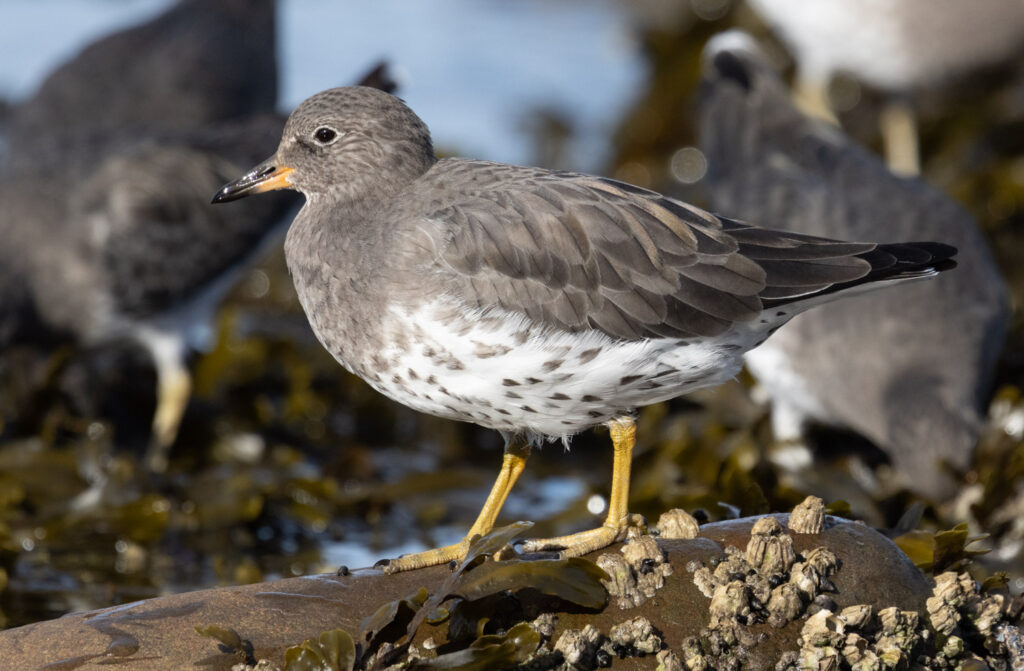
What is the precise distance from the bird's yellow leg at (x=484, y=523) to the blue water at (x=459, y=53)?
588cm

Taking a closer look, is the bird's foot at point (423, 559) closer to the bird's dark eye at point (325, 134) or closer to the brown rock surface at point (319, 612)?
the brown rock surface at point (319, 612)

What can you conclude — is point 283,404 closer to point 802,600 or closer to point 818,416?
point 818,416

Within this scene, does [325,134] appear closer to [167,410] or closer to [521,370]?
[521,370]

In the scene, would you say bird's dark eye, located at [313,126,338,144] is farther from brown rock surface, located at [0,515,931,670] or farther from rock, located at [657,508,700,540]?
rock, located at [657,508,700,540]

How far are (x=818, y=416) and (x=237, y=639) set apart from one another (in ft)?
12.1

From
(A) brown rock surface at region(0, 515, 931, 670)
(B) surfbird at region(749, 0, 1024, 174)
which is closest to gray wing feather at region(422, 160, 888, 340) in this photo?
(A) brown rock surface at region(0, 515, 931, 670)

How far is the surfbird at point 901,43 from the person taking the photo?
27.0 ft

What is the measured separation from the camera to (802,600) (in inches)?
134

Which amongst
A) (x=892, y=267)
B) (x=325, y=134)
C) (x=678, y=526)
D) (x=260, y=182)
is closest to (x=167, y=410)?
(x=260, y=182)

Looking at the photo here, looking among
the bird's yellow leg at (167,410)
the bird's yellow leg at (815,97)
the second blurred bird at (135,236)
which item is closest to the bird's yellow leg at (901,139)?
the bird's yellow leg at (815,97)

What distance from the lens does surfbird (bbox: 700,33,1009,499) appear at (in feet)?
18.1

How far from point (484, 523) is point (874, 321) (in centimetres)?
276

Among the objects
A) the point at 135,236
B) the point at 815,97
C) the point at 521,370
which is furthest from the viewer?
the point at 815,97

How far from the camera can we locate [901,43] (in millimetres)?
8258
